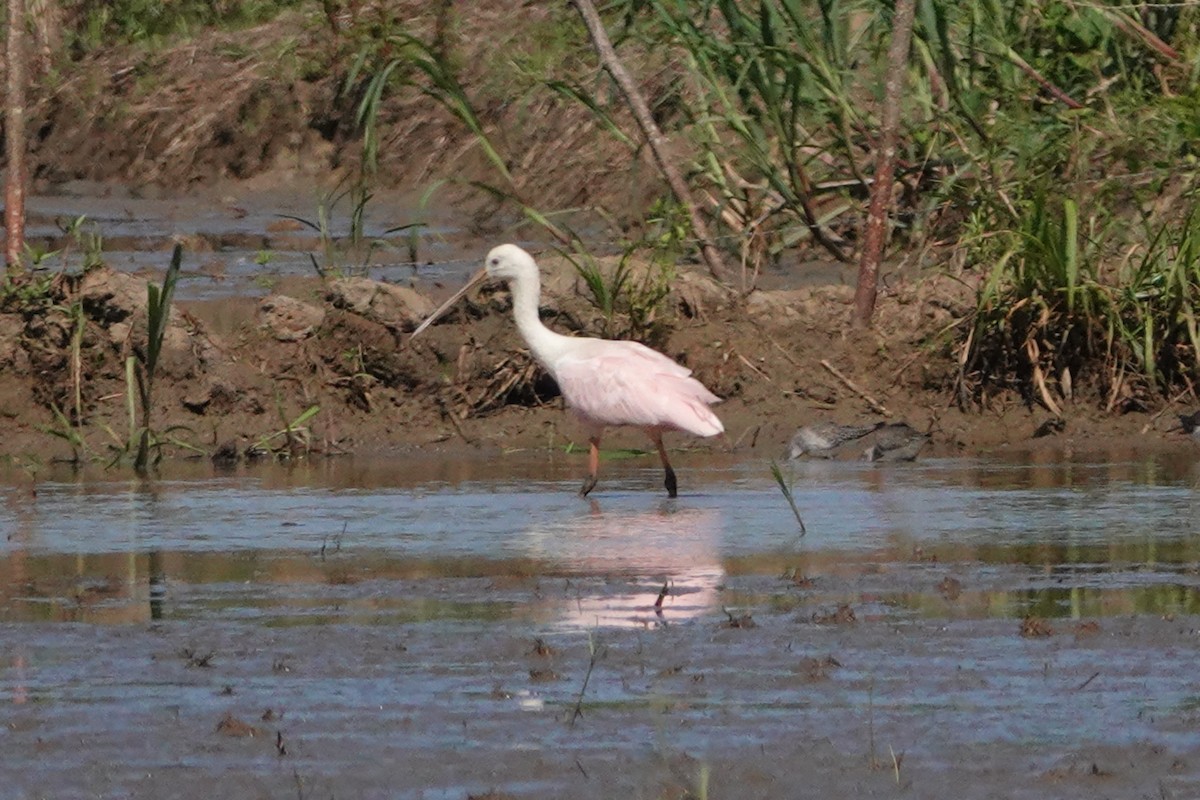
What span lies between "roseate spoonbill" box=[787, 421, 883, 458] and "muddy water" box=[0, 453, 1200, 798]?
103 centimetres

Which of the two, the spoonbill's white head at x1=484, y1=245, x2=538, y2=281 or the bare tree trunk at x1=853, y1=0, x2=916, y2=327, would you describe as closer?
the spoonbill's white head at x1=484, y1=245, x2=538, y2=281

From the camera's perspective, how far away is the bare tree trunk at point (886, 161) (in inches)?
438

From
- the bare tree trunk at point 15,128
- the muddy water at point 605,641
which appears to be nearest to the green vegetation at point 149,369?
the muddy water at point 605,641

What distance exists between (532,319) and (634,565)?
3.15 metres

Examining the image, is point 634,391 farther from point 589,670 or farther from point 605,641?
point 589,670

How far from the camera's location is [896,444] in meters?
10.1

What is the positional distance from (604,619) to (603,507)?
260 centimetres

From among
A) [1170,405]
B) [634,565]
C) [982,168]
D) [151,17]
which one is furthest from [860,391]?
[151,17]

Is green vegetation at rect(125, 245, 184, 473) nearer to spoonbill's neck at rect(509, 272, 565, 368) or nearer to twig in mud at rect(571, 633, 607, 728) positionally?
spoonbill's neck at rect(509, 272, 565, 368)

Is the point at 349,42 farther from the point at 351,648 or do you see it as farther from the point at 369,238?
the point at 351,648

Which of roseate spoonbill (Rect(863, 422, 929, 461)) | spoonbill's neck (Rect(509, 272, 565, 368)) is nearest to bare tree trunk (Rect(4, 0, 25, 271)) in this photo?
spoonbill's neck (Rect(509, 272, 565, 368))

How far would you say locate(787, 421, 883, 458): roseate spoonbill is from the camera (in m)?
10.2

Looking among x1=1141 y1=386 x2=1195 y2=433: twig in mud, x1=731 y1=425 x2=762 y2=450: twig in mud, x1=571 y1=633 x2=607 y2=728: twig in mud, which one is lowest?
x1=731 y1=425 x2=762 y2=450: twig in mud

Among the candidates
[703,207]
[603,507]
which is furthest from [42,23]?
[603,507]
